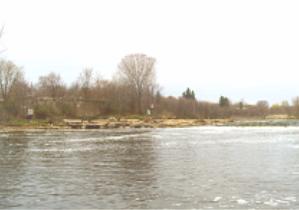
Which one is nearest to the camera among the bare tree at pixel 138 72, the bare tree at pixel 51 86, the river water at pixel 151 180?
the river water at pixel 151 180

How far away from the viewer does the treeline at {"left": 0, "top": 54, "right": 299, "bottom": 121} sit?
9131cm

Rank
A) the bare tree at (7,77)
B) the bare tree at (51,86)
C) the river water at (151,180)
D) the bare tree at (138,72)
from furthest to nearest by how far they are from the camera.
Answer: the bare tree at (138,72) < the bare tree at (51,86) < the bare tree at (7,77) < the river water at (151,180)

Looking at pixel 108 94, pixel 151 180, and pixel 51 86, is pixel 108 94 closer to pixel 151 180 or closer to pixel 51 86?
pixel 51 86

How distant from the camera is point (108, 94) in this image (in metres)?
108

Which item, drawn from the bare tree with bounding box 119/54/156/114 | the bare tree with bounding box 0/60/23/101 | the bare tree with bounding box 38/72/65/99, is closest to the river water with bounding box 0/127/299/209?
the bare tree with bounding box 0/60/23/101

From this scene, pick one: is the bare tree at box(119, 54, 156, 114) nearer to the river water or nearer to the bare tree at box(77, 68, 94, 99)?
the bare tree at box(77, 68, 94, 99)

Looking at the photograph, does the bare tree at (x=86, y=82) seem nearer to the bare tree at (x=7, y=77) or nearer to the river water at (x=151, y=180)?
the bare tree at (x=7, y=77)

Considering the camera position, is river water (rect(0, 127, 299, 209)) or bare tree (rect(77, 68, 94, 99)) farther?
bare tree (rect(77, 68, 94, 99))

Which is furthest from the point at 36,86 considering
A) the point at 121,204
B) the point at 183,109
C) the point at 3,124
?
the point at 121,204

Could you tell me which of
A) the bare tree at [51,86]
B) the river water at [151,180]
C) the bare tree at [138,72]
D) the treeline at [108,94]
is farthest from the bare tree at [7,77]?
the river water at [151,180]

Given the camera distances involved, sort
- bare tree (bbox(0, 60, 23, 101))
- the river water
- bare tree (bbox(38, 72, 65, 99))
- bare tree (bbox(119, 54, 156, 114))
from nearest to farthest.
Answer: the river water < bare tree (bbox(0, 60, 23, 101)) < bare tree (bbox(38, 72, 65, 99)) < bare tree (bbox(119, 54, 156, 114))

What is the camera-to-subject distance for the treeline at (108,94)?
300ft

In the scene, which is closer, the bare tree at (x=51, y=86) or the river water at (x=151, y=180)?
the river water at (x=151, y=180)

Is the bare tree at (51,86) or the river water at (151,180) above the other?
the bare tree at (51,86)
